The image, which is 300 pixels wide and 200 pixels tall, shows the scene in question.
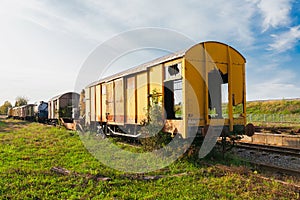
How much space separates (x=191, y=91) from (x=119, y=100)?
486 cm

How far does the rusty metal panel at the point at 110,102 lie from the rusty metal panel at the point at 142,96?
2708 millimetres

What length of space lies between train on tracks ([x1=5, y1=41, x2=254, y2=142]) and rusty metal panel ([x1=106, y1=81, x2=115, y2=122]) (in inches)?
35.9

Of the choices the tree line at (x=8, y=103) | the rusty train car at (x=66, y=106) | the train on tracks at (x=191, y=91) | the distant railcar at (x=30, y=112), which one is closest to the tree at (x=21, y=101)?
the tree line at (x=8, y=103)

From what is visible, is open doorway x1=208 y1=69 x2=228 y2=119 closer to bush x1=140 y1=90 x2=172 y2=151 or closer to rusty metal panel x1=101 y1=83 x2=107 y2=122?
bush x1=140 y1=90 x2=172 y2=151

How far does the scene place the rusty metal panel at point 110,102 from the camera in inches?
507

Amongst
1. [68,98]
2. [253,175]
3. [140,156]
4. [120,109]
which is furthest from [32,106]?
[253,175]

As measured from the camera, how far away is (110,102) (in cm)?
1320

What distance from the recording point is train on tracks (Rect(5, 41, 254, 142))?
26.4 ft

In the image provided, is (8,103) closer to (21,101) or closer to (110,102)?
(21,101)

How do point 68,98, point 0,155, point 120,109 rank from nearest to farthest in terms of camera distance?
1. point 0,155
2. point 120,109
3. point 68,98

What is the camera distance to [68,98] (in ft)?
83.2

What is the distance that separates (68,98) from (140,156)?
1809 cm

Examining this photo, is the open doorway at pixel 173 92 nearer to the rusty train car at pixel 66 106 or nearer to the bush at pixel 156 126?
the bush at pixel 156 126

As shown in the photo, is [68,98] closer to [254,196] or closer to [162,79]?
[162,79]
